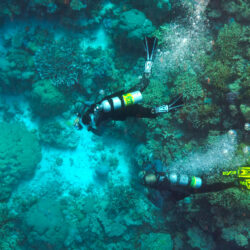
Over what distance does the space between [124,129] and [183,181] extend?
3629 mm

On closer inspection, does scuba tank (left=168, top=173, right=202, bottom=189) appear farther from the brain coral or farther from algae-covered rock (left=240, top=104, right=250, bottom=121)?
the brain coral

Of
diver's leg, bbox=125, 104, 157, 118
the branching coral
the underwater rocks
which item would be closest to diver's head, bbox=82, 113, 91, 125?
diver's leg, bbox=125, 104, 157, 118

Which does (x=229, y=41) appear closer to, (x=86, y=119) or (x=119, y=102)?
(x=119, y=102)

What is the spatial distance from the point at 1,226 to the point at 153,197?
6.64 metres

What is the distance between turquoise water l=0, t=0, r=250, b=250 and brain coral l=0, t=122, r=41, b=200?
5 cm

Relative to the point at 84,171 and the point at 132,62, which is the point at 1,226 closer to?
the point at 84,171

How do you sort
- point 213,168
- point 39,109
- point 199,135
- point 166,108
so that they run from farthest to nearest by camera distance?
point 39,109 < point 199,135 < point 213,168 < point 166,108

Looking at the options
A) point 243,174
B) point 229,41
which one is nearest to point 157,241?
point 243,174

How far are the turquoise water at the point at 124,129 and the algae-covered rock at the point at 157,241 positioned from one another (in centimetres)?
3

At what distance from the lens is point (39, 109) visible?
349 inches

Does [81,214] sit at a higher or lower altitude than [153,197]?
lower

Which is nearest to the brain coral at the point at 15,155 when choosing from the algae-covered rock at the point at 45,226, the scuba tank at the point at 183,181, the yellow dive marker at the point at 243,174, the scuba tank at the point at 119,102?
the algae-covered rock at the point at 45,226

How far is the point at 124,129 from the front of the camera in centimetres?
807

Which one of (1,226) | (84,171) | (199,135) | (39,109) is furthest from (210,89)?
(1,226)
